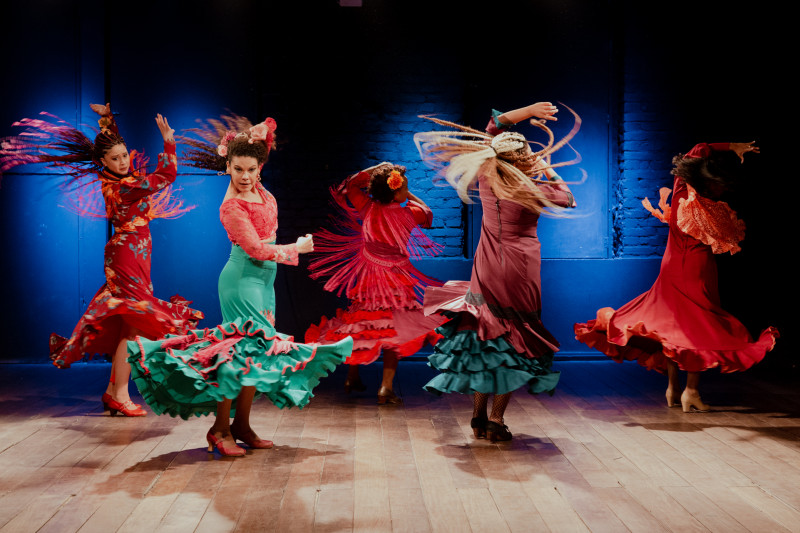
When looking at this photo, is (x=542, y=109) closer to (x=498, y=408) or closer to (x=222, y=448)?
(x=498, y=408)

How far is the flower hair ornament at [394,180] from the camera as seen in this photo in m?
4.63

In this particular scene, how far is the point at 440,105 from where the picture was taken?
623 cm

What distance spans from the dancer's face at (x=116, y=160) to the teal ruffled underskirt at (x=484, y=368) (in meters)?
2.16

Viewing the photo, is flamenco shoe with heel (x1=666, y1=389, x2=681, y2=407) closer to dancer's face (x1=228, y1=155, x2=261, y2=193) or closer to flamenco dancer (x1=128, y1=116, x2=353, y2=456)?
flamenco dancer (x1=128, y1=116, x2=353, y2=456)

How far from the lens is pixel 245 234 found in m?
3.38

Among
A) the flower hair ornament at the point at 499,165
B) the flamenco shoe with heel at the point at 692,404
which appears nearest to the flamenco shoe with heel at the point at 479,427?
the flower hair ornament at the point at 499,165

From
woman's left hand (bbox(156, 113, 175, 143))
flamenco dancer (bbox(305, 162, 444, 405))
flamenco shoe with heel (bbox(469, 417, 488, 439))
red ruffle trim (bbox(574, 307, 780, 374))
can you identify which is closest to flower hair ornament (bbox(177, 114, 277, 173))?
A: woman's left hand (bbox(156, 113, 175, 143))

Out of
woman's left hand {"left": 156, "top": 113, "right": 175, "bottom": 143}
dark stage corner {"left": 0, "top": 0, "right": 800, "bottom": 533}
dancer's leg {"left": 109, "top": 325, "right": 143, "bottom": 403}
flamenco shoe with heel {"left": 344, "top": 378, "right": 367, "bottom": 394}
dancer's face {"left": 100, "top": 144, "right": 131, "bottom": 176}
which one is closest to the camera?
woman's left hand {"left": 156, "top": 113, "right": 175, "bottom": 143}

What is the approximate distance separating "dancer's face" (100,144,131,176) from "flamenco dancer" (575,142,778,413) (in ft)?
9.48

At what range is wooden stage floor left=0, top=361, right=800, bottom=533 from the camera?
106 inches

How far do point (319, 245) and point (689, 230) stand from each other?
2790mm

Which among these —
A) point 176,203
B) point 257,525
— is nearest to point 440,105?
point 176,203

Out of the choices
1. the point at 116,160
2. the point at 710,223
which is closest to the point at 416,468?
the point at 710,223

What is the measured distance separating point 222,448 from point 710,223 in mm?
2874
